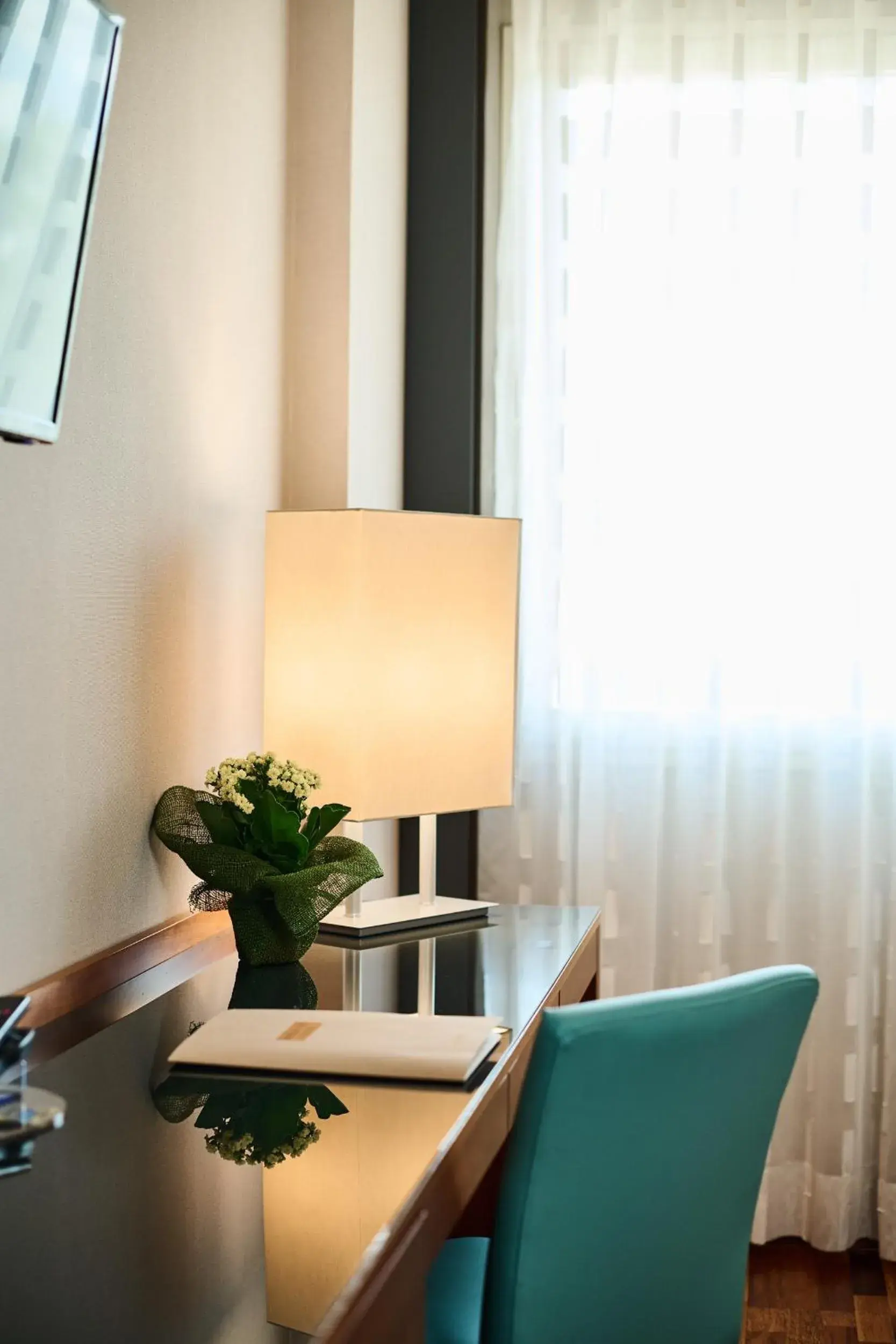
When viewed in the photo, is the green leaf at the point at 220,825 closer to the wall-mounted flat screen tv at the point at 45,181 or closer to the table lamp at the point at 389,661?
the table lamp at the point at 389,661

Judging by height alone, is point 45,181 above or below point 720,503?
above

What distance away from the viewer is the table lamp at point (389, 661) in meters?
1.84

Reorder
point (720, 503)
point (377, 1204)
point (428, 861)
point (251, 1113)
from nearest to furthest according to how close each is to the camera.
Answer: point (377, 1204)
point (251, 1113)
point (428, 861)
point (720, 503)

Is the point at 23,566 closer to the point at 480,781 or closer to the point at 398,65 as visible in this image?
the point at 480,781

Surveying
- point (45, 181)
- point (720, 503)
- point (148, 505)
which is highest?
point (45, 181)

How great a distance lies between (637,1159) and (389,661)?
2.81 ft

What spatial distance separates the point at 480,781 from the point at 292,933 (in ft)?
1.48

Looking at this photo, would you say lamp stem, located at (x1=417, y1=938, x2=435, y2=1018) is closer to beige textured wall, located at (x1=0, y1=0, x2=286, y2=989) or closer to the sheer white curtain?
beige textured wall, located at (x1=0, y1=0, x2=286, y2=989)

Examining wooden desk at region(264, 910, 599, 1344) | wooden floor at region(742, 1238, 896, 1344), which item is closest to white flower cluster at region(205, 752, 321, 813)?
wooden desk at region(264, 910, 599, 1344)

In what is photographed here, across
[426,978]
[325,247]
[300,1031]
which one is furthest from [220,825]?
[325,247]

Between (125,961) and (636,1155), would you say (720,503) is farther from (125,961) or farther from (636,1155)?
(636,1155)

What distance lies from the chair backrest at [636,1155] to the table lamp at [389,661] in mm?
718

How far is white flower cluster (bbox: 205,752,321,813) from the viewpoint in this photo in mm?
1662

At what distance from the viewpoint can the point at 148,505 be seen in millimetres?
1688
